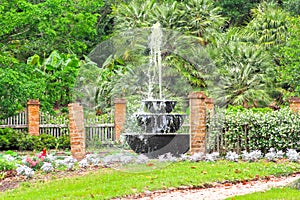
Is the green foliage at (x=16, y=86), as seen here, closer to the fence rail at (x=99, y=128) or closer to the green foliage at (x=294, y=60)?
the fence rail at (x=99, y=128)

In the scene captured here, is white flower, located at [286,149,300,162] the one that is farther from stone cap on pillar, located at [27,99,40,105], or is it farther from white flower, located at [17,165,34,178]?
stone cap on pillar, located at [27,99,40,105]

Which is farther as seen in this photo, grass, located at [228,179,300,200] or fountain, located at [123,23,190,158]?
fountain, located at [123,23,190,158]

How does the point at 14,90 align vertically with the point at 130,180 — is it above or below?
above

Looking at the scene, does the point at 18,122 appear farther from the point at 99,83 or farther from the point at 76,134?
the point at 76,134

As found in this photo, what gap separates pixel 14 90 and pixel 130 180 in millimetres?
8195

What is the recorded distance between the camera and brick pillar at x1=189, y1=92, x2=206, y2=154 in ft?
45.0

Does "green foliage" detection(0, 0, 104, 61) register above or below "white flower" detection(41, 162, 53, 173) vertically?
above

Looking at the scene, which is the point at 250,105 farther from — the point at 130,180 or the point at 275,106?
the point at 130,180

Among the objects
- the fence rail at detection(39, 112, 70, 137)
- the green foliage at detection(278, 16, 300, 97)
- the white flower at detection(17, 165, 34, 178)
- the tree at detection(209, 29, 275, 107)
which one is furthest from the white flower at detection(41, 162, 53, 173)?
the tree at detection(209, 29, 275, 107)

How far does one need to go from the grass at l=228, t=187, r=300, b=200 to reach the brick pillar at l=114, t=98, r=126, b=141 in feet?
29.7

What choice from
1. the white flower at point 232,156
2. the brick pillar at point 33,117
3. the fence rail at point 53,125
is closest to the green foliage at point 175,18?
the fence rail at point 53,125

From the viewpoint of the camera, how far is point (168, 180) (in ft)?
32.6

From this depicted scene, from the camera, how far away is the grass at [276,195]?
26.5 feet

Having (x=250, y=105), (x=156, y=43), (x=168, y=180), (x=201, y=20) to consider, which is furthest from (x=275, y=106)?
(x=168, y=180)
